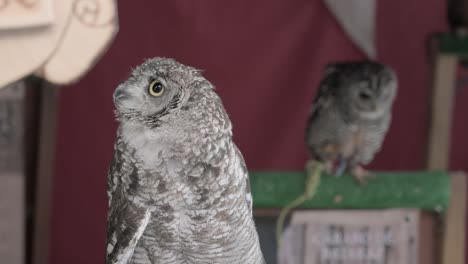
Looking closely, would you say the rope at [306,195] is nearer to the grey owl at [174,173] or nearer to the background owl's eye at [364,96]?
the background owl's eye at [364,96]

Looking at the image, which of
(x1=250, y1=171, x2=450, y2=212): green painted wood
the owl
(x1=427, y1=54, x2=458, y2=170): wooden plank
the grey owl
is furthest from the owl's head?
the grey owl

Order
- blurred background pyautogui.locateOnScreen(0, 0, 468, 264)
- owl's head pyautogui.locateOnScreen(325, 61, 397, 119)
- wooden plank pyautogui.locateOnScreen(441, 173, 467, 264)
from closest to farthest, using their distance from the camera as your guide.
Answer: wooden plank pyautogui.locateOnScreen(441, 173, 467, 264) < owl's head pyautogui.locateOnScreen(325, 61, 397, 119) < blurred background pyautogui.locateOnScreen(0, 0, 468, 264)

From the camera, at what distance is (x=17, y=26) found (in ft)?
2.28

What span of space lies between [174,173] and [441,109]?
1181mm

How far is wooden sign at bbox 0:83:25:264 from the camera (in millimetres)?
1677

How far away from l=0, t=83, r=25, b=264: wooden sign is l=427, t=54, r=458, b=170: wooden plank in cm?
99

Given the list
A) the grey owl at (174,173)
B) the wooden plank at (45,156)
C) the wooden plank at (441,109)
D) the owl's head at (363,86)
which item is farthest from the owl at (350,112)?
the grey owl at (174,173)

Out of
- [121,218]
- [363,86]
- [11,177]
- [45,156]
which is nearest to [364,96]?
[363,86]

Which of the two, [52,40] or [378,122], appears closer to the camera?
[52,40]

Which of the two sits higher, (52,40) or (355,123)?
(52,40)

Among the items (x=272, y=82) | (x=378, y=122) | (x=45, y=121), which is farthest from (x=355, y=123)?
(x=45, y=121)

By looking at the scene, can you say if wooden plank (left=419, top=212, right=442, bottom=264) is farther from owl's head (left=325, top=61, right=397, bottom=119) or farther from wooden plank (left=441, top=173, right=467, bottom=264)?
owl's head (left=325, top=61, right=397, bottom=119)

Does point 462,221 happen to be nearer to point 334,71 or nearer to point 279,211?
point 279,211

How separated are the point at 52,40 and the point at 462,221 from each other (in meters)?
0.88
